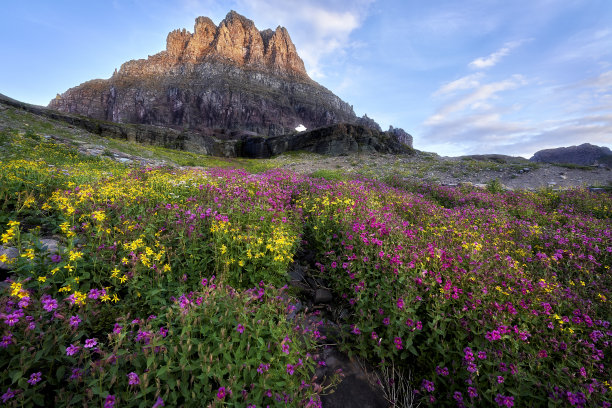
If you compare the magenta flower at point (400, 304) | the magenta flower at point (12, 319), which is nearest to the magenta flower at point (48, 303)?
the magenta flower at point (12, 319)

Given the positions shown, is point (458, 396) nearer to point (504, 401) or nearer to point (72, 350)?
point (504, 401)

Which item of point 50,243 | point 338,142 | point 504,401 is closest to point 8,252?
point 50,243

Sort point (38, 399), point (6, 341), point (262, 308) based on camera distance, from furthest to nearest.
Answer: point (262, 308) < point (6, 341) < point (38, 399)

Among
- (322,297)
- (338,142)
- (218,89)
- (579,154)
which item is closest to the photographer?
(322,297)

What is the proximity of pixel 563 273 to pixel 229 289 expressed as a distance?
617 centimetres

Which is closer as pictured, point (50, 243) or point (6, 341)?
point (6, 341)

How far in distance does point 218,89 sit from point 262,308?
142 metres

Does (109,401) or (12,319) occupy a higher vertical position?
(12,319)

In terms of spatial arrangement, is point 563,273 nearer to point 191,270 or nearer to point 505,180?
point 191,270

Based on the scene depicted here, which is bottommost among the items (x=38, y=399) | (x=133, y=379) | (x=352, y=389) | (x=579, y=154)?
(x=352, y=389)

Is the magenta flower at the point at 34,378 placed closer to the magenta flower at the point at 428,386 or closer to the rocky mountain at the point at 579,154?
the magenta flower at the point at 428,386

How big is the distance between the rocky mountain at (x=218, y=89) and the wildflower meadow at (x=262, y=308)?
120702 mm

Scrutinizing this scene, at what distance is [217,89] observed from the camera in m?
124

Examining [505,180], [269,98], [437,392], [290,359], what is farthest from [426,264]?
[269,98]
